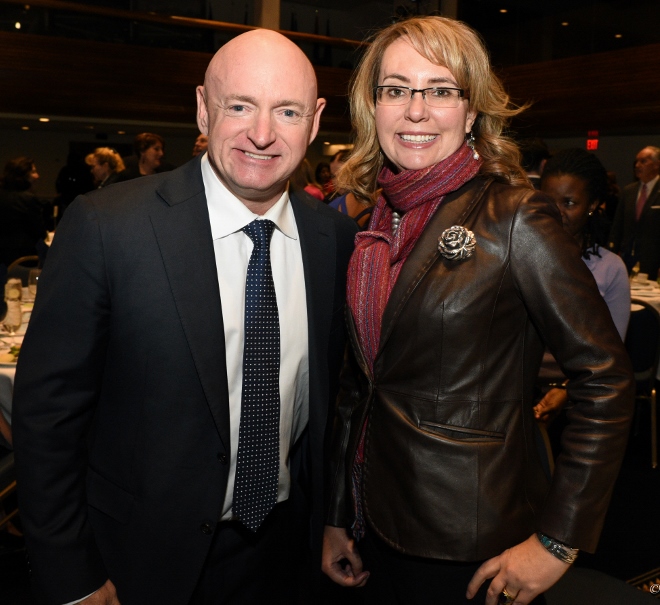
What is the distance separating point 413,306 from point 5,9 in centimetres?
966

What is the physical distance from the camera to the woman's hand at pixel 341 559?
179 centimetres

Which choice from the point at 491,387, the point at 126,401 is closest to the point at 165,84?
the point at 126,401

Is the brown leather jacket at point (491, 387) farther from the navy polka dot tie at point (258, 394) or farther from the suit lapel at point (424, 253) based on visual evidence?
the navy polka dot tie at point (258, 394)

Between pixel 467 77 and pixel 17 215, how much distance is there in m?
6.74

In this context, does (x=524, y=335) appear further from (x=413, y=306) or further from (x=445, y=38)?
(x=445, y=38)

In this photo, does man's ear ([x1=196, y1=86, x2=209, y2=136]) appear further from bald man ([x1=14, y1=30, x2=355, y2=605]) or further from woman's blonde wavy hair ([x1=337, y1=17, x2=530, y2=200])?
woman's blonde wavy hair ([x1=337, y1=17, x2=530, y2=200])

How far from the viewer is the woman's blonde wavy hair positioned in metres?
1.56

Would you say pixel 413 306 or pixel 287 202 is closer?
pixel 413 306

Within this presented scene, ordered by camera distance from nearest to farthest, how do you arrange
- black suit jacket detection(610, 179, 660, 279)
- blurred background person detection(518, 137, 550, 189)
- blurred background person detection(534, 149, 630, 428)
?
blurred background person detection(534, 149, 630, 428)
blurred background person detection(518, 137, 550, 189)
black suit jacket detection(610, 179, 660, 279)

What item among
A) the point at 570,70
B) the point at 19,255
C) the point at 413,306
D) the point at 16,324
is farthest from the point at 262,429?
the point at 570,70

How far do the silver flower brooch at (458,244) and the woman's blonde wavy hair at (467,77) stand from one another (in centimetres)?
22

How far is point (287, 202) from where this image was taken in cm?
179

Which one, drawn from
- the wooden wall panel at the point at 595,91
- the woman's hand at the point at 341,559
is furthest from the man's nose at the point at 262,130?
the wooden wall panel at the point at 595,91

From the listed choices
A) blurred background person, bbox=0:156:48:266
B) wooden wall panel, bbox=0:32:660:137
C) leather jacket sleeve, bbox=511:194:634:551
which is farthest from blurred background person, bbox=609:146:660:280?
leather jacket sleeve, bbox=511:194:634:551
